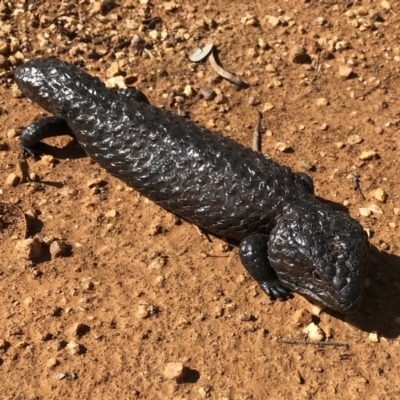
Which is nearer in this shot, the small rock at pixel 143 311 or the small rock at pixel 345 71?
the small rock at pixel 143 311

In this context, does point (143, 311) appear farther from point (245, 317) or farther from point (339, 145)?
point (339, 145)

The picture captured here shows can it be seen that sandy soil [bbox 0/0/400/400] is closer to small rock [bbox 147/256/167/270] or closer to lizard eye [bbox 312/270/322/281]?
small rock [bbox 147/256/167/270]

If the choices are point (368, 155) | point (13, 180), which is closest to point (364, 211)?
point (368, 155)

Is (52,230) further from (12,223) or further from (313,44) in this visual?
(313,44)

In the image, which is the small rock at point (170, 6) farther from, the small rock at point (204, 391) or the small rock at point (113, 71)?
the small rock at point (204, 391)

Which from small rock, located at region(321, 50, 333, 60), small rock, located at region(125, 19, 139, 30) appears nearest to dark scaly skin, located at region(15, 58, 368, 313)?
small rock, located at region(125, 19, 139, 30)

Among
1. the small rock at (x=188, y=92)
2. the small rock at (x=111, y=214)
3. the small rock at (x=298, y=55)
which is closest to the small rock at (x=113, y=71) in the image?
the small rock at (x=188, y=92)
